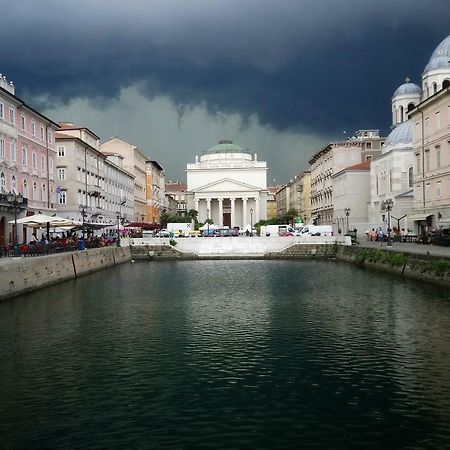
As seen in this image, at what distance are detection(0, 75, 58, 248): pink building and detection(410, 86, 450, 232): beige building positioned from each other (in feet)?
129

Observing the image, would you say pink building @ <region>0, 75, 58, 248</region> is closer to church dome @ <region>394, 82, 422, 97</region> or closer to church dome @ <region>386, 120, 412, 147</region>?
church dome @ <region>386, 120, 412, 147</region>

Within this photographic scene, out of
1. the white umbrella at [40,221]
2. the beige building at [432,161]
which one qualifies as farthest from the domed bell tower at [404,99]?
the white umbrella at [40,221]

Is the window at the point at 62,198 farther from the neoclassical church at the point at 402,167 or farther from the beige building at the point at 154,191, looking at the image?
the beige building at the point at 154,191

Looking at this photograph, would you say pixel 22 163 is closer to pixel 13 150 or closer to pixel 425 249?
pixel 13 150

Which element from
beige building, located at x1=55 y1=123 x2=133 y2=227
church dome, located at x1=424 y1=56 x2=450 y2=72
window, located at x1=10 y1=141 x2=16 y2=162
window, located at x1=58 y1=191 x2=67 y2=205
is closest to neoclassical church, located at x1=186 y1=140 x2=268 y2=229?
beige building, located at x1=55 y1=123 x2=133 y2=227

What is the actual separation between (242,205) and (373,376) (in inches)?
5531

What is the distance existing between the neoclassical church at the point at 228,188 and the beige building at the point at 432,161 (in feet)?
277

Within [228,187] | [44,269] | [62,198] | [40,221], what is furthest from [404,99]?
[44,269]

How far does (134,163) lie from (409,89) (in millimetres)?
58026

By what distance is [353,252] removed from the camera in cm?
6216

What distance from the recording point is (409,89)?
99.2 m

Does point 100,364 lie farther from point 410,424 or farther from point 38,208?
point 38,208

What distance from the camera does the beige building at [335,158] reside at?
384ft

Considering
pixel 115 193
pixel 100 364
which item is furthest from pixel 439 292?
pixel 115 193
